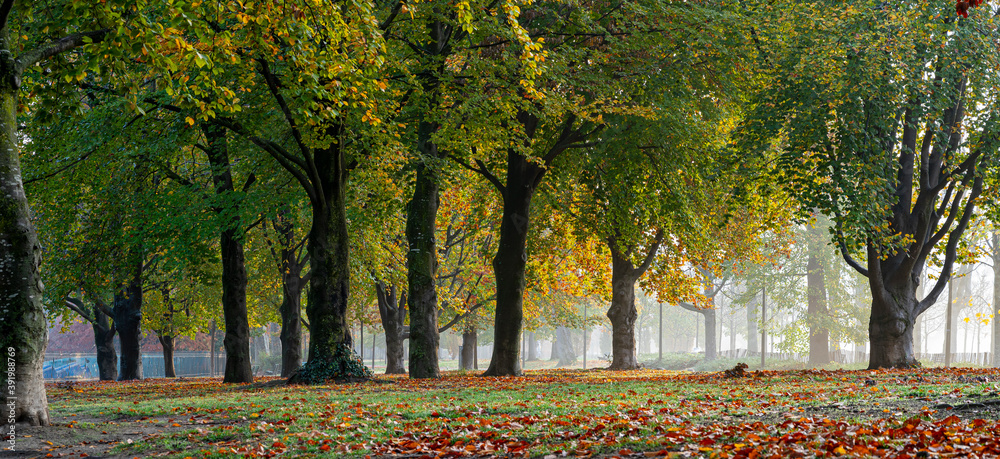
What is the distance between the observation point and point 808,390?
36.1 ft

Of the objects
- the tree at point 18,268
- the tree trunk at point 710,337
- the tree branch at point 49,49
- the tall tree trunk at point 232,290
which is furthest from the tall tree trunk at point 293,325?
the tree trunk at point 710,337

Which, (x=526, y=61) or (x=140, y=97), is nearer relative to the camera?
(x=526, y=61)

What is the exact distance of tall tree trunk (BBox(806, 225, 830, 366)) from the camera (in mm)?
48344

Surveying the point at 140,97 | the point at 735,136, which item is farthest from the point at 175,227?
the point at 735,136

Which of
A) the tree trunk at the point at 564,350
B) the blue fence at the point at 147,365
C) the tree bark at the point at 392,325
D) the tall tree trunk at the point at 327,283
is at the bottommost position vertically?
the tree trunk at the point at 564,350

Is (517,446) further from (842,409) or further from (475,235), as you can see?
(475,235)

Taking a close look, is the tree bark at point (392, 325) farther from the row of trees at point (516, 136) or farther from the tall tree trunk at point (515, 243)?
the tall tree trunk at point (515, 243)

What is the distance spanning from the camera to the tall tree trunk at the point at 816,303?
48344 millimetres

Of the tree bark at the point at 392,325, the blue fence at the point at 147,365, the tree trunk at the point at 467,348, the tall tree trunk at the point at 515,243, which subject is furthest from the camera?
the blue fence at the point at 147,365

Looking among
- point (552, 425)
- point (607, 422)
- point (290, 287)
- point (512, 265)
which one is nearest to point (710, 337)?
point (290, 287)

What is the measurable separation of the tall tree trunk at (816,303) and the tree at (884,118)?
33.0m

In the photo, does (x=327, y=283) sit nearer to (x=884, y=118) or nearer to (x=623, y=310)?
(x=884, y=118)

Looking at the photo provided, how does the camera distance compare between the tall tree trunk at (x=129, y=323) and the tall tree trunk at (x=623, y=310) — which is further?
the tall tree trunk at (x=129, y=323)

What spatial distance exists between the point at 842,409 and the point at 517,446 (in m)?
4.20
